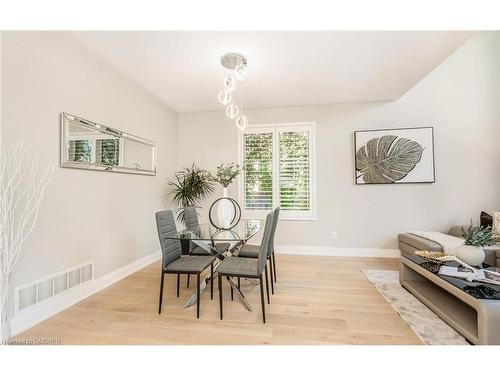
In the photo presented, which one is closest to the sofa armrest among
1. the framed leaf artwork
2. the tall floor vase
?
the framed leaf artwork

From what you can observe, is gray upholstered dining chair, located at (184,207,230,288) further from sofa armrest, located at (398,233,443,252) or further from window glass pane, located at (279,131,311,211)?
sofa armrest, located at (398,233,443,252)

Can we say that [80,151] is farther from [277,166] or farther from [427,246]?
[427,246]

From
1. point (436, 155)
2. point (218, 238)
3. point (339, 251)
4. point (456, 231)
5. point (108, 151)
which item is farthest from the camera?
point (339, 251)

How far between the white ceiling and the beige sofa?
2.23m

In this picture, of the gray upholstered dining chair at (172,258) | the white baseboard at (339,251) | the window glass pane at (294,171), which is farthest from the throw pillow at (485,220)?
the gray upholstered dining chair at (172,258)

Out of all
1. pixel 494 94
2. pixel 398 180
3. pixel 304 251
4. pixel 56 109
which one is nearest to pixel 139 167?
pixel 56 109

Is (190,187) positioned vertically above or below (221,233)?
above

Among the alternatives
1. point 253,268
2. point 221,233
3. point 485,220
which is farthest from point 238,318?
point 485,220

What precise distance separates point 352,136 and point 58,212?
14.0 feet

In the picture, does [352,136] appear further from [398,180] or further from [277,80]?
[277,80]

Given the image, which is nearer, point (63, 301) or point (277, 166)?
point (63, 301)

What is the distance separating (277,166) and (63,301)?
346 centimetres

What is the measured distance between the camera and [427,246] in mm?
3014

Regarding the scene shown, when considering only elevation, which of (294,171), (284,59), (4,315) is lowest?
(4,315)
